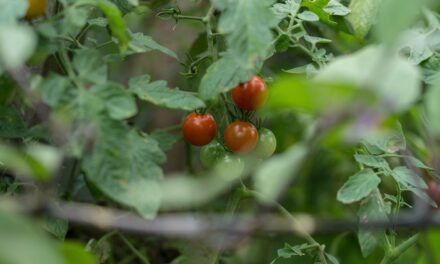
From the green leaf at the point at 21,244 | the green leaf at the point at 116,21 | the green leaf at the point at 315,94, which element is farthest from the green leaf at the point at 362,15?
the green leaf at the point at 21,244

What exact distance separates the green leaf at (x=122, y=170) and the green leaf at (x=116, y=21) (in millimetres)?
104

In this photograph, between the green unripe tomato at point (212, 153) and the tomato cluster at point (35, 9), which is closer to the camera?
the tomato cluster at point (35, 9)

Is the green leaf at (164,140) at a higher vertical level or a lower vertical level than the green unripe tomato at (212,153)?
higher

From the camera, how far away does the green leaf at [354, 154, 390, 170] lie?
956 mm

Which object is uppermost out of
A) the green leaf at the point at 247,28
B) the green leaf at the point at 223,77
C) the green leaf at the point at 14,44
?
the green leaf at the point at 14,44

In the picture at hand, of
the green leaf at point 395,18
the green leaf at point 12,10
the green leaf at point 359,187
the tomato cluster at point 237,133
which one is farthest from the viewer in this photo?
the tomato cluster at point 237,133

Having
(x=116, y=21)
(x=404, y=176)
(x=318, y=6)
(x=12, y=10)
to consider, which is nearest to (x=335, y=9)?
(x=318, y=6)

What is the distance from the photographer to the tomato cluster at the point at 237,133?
1009 millimetres

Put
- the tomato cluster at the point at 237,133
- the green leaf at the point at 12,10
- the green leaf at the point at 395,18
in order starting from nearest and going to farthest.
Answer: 1. the green leaf at the point at 395,18
2. the green leaf at the point at 12,10
3. the tomato cluster at the point at 237,133

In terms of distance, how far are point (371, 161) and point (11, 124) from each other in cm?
46

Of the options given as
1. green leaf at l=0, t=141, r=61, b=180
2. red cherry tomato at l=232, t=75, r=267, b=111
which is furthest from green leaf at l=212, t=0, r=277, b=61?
green leaf at l=0, t=141, r=61, b=180

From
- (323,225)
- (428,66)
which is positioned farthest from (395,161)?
(323,225)

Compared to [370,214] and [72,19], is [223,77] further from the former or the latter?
[370,214]

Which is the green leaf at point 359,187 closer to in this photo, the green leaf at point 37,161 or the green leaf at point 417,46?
the green leaf at point 417,46
